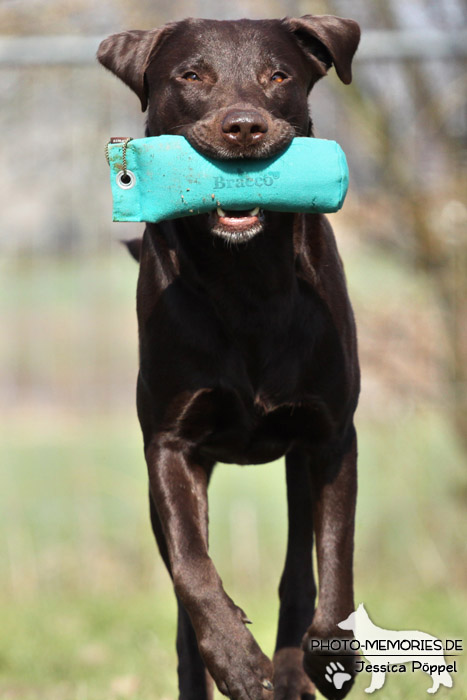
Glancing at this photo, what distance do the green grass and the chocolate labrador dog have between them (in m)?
2.54

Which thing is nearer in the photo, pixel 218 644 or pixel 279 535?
pixel 218 644

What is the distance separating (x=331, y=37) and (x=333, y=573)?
5.32 feet

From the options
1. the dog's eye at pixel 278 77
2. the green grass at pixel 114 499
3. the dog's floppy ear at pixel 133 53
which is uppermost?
the dog's floppy ear at pixel 133 53

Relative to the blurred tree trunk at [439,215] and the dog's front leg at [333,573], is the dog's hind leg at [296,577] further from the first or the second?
the blurred tree trunk at [439,215]

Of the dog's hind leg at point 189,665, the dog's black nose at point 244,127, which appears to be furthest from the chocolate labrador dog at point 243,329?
the dog's hind leg at point 189,665

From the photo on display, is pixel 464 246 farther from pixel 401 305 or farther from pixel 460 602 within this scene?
pixel 460 602

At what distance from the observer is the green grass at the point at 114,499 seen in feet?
21.1

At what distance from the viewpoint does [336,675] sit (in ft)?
10.9

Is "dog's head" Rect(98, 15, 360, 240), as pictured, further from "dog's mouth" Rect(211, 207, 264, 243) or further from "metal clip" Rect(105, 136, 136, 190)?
"metal clip" Rect(105, 136, 136, 190)

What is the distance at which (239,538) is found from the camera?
6684 mm

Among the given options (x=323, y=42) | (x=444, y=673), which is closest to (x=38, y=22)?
(x=323, y=42)

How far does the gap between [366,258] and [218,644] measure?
12.4 feet

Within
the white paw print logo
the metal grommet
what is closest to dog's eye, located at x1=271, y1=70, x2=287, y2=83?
the metal grommet

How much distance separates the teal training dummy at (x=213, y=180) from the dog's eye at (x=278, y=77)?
0.24 m
